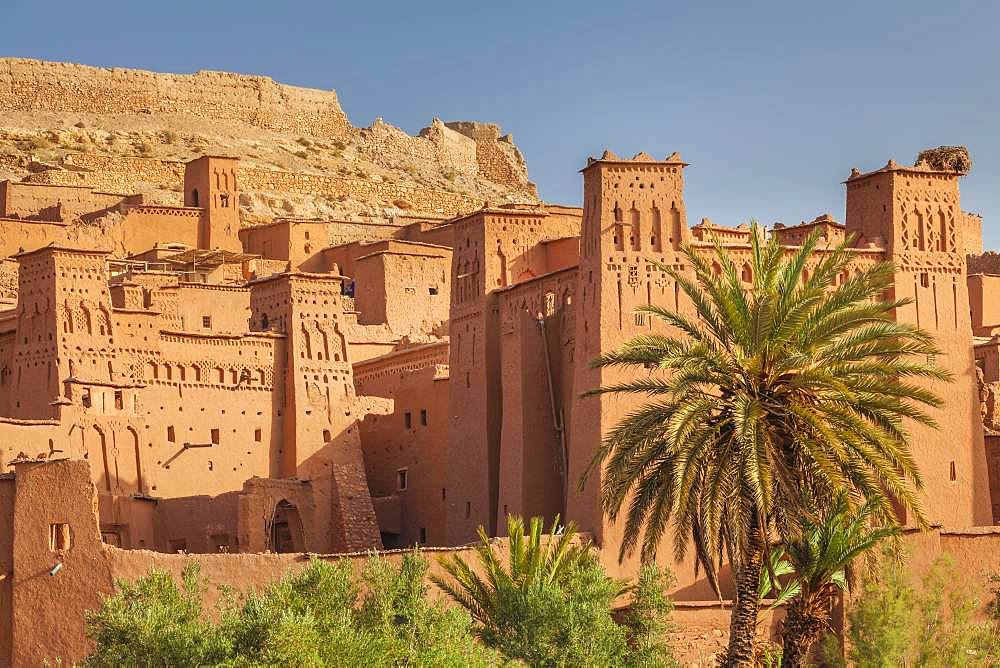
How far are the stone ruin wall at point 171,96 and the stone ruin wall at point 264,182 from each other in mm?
7537

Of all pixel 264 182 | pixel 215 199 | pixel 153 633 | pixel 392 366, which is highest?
pixel 264 182

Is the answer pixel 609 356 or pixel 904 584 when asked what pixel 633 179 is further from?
pixel 904 584

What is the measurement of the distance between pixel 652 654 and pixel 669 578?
312 cm

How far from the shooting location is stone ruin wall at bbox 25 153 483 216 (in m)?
68.5

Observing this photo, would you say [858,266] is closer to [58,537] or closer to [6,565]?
[58,537]

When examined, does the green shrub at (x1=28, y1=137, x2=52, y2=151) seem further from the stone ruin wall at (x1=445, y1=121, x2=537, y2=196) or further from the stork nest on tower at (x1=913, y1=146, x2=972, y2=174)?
the stork nest on tower at (x1=913, y1=146, x2=972, y2=174)

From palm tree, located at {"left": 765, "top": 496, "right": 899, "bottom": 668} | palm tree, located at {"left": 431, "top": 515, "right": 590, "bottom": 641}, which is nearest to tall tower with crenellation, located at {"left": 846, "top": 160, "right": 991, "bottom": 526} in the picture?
palm tree, located at {"left": 431, "top": 515, "right": 590, "bottom": 641}

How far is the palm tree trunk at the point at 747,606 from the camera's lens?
30016 millimetres

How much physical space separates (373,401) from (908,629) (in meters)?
18.8

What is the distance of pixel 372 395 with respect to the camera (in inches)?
1893

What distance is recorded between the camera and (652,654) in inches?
1254

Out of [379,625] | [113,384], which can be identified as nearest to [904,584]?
[379,625]

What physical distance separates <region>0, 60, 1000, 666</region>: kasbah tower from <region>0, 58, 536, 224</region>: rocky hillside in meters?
19.0

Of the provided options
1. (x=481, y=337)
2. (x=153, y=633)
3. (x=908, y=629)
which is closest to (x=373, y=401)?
Answer: (x=481, y=337)
